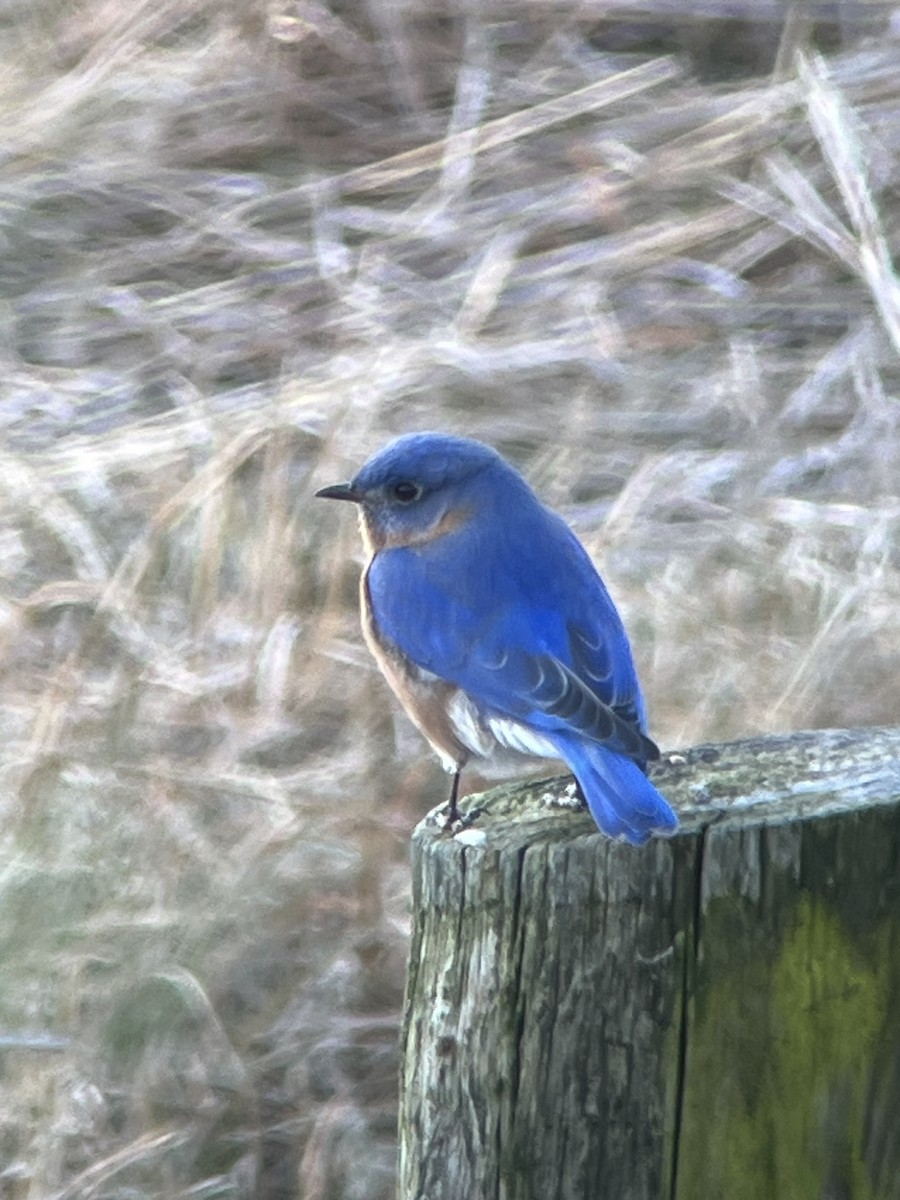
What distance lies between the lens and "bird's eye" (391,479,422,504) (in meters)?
2.98

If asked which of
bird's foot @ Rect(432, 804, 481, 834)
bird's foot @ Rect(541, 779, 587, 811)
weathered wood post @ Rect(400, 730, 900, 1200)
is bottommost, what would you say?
A: weathered wood post @ Rect(400, 730, 900, 1200)

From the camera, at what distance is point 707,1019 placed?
5.65 feet

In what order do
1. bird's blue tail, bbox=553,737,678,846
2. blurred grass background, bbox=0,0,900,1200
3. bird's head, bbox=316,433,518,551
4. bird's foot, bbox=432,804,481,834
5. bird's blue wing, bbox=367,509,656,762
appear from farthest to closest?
blurred grass background, bbox=0,0,900,1200
bird's head, bbox=316,433,518,551
bird's blue wing, bbox=367,509,656,762
bird's foot, bbox=432,804,481,834
bird's blue tail, bbox=553,737,678,846

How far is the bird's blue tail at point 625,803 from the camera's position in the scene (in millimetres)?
1832

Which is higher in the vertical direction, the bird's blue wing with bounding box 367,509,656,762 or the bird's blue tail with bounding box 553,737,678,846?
the bird's blue wing with bounding box 367,509,656,762

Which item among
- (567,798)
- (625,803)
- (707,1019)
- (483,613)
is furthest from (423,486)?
(707,1019)

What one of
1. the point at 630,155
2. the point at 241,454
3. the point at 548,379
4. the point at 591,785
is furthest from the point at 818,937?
the point at 630,155

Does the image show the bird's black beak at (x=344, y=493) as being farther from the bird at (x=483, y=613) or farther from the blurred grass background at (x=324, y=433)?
the blurred grass background at (x=324, y=433)

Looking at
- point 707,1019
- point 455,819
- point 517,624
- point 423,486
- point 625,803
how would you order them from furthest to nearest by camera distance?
1. point 423,486
2. point 517,624
3. point 455,819
4. point 625,803
5. point 707,1019

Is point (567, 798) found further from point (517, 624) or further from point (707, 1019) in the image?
point (517, 624)

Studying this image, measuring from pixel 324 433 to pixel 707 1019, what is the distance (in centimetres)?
305

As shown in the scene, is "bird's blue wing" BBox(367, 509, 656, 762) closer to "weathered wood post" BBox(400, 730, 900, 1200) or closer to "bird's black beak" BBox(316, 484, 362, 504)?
"bird's black beak" BBox(316, 484, 362, 504)

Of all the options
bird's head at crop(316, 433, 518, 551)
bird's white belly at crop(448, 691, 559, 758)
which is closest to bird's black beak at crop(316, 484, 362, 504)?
bird's head at crop(316, 433, 518, 551)

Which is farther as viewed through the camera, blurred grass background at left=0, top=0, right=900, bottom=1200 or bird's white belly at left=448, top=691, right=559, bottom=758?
blurred grass background at left=0, top=0, right=900, bottom=1200
